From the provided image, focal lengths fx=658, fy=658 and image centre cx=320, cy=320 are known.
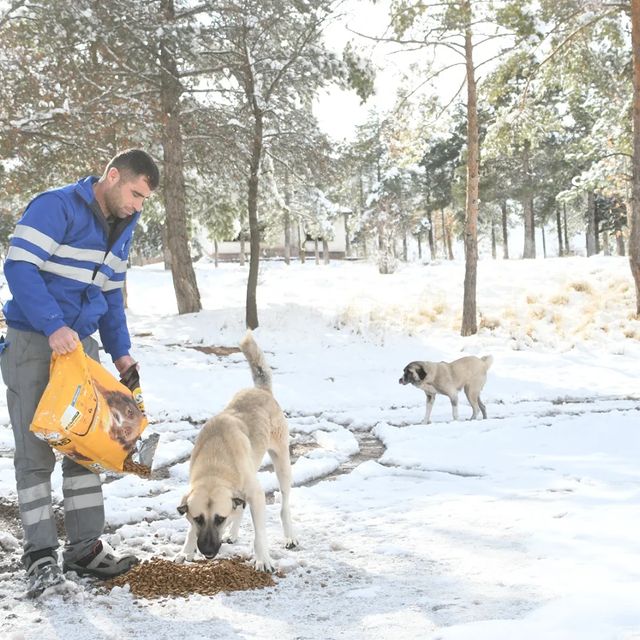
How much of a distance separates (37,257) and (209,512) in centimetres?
175

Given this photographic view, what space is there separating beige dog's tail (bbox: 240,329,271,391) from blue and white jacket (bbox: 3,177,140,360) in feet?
4.37

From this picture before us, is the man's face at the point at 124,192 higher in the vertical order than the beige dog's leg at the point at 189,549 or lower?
higher

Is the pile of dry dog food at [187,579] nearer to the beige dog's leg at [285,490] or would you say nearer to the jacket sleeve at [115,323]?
the beige dog's leg at [285,490]

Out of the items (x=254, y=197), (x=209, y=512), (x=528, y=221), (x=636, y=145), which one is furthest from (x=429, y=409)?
(x=528, y=221)

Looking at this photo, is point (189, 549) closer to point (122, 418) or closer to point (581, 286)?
point (122, 418)

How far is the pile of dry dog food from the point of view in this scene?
12.1 ft

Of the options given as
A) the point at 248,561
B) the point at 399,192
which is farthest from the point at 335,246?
the point at 248,561

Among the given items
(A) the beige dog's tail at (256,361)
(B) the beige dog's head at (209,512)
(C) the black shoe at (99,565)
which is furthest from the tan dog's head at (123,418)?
(A) the beige dog's tail at (256,361)

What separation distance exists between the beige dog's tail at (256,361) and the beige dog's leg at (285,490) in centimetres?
69

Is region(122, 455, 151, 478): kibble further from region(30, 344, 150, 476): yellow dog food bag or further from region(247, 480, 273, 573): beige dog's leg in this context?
region(247, 480, 273, 573): beige dog's leg

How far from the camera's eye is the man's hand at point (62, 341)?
362 centimetres

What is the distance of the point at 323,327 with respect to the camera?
18.9 m

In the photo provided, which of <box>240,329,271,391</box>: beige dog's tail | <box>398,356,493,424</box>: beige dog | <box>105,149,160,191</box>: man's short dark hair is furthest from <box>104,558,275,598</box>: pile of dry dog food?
<box>398,356,493,424</box>: beige dog

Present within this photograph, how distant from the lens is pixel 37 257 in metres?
3.71
